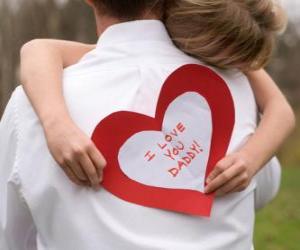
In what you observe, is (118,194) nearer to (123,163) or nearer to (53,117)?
(123,163)

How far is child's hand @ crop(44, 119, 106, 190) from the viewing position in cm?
168

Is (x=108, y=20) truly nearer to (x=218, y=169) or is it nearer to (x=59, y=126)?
(x=59, y=126)

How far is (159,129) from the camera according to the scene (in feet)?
5.86

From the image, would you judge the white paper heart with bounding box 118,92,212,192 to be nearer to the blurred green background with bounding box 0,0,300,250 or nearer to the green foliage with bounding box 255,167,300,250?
the blurred green background with bounding box 0,0,300,250

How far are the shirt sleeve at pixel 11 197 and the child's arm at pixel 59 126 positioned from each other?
7 cm

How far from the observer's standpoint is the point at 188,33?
1867mm

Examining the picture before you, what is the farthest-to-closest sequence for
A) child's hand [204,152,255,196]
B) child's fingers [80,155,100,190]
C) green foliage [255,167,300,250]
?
green foliage [255,167,300,250], child's hand [204,152,255,196], child's fingers [80,155,100,190]

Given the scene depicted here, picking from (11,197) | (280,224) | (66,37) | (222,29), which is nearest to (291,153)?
(66,37)

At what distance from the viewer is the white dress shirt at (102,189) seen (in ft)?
5.67

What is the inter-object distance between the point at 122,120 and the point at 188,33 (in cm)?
28

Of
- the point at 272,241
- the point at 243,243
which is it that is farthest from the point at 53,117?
the point at 272,241

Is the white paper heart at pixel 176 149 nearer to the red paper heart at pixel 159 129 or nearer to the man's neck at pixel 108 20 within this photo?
the red paper heart at pixel 159 129

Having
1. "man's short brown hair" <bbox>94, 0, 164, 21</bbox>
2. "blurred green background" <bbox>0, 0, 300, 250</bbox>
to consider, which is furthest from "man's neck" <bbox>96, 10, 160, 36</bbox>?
"blurred green background" <bbox>0, 0, 300, 250</bbox>

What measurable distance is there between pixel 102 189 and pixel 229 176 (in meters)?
0.28
